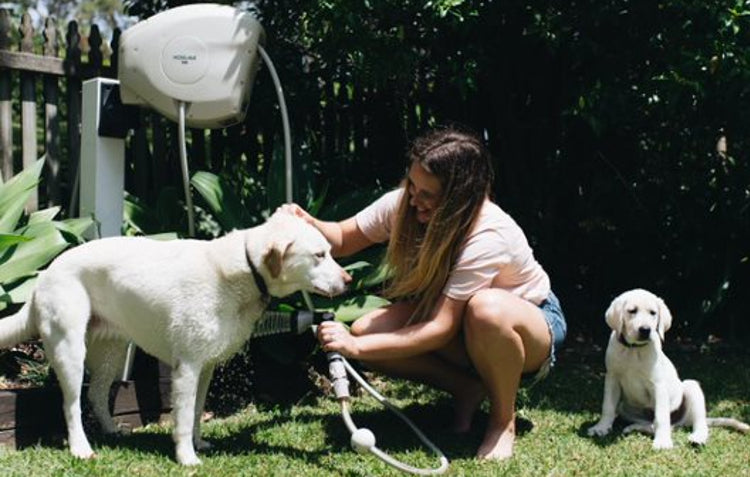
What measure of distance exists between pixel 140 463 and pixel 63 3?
27.6 meters

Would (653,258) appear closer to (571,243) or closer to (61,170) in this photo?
(571,243)

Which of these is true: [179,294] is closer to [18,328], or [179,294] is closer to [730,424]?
[18,328]

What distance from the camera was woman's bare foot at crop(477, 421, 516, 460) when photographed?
12.9 feet

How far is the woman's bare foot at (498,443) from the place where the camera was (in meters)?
3.93

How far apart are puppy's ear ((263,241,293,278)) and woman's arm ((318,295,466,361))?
35cm

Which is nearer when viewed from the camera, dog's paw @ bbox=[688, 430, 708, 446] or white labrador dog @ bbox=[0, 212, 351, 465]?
white labrador dog @ bbox=[0, 212, 351, 465]

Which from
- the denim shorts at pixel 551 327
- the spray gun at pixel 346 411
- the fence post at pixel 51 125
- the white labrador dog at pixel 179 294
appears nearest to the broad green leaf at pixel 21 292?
the white labrador dog at pixel 179 294

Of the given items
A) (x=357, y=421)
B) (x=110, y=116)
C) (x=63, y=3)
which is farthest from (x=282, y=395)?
(x=63, y=3)

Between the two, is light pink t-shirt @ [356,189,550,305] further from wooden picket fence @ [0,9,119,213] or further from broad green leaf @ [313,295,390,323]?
wooden picket fence @ [0,9,119,213]

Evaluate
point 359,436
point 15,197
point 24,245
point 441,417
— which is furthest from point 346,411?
point 15,197

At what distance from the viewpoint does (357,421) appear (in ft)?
15.0

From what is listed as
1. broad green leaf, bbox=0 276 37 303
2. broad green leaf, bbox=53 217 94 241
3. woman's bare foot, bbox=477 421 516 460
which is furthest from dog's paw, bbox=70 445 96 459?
woman's bare foot, bbox=477 421 516 460

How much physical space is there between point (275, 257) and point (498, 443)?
132cm

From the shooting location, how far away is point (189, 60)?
4.56m
